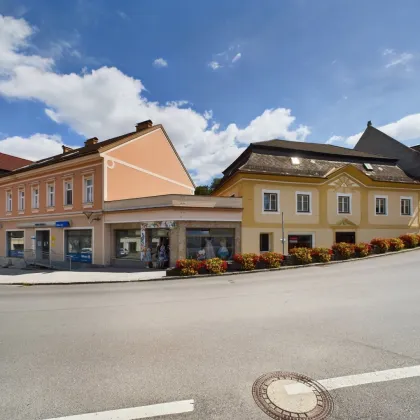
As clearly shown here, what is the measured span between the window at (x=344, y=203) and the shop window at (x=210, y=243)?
31.5 feet

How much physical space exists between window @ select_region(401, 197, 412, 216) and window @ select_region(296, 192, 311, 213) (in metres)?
9.34

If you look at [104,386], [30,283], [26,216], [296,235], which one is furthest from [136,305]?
[26,216]

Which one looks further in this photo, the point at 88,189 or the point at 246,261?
the point at 88,189

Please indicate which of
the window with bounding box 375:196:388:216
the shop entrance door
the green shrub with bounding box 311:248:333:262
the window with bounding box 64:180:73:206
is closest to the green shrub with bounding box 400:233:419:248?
the window with bounding box 375:196:388:216

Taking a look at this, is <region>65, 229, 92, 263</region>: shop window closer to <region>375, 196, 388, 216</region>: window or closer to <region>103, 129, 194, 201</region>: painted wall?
<region>103, 129, 194, 201</region>: painted wall

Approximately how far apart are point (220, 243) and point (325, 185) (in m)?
9.92

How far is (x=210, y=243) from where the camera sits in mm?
16938

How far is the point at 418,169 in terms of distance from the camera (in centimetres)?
2498

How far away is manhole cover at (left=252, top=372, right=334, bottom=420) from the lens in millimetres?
2873

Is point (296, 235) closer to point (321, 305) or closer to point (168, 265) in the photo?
point (168, 265)

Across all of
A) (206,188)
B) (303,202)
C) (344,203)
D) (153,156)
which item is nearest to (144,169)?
(153,156)

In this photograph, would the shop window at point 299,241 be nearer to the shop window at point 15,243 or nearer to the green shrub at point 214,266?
the green shrub at point 214,266

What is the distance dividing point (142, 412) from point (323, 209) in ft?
65.8

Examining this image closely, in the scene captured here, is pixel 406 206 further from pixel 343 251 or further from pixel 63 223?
pixel 63 223
